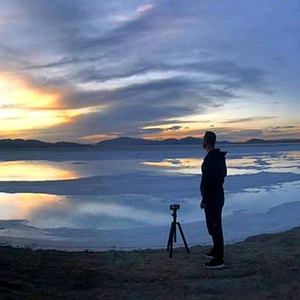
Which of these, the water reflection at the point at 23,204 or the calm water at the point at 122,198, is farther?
the water reflection at the point at 23,204

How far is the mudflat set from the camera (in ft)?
20.9

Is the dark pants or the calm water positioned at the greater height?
the calm water

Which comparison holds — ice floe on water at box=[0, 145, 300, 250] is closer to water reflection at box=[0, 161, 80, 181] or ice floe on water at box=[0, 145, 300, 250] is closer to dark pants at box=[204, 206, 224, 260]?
water reflection at box=[0, 161, 80, 181]

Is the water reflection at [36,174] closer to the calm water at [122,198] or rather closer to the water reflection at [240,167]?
the calm water at [122,198]

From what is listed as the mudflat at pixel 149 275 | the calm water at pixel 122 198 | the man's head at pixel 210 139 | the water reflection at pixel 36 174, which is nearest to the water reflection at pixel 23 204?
the calm water at pixel 122 198

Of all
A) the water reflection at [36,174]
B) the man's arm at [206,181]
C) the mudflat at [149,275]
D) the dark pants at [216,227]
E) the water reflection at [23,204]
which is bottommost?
the mudflat at [149,275]

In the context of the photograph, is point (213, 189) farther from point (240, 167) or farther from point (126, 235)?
point (240, 167)

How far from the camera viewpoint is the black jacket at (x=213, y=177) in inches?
288

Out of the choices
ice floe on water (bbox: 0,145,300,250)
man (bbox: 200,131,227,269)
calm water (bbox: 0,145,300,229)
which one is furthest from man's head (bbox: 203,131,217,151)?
calm water (bbox: 0,145,300,229)

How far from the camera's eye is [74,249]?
10492mm

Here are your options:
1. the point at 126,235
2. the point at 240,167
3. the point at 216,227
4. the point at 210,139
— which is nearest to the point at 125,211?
the point at 126,235

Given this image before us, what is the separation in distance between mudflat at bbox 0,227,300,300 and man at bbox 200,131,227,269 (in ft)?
0.85

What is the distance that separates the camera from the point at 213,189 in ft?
24.3

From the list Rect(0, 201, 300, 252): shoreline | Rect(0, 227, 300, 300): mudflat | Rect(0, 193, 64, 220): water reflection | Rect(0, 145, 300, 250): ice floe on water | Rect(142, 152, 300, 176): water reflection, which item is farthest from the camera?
Rect(142, 152, 300, 176): water reflection
